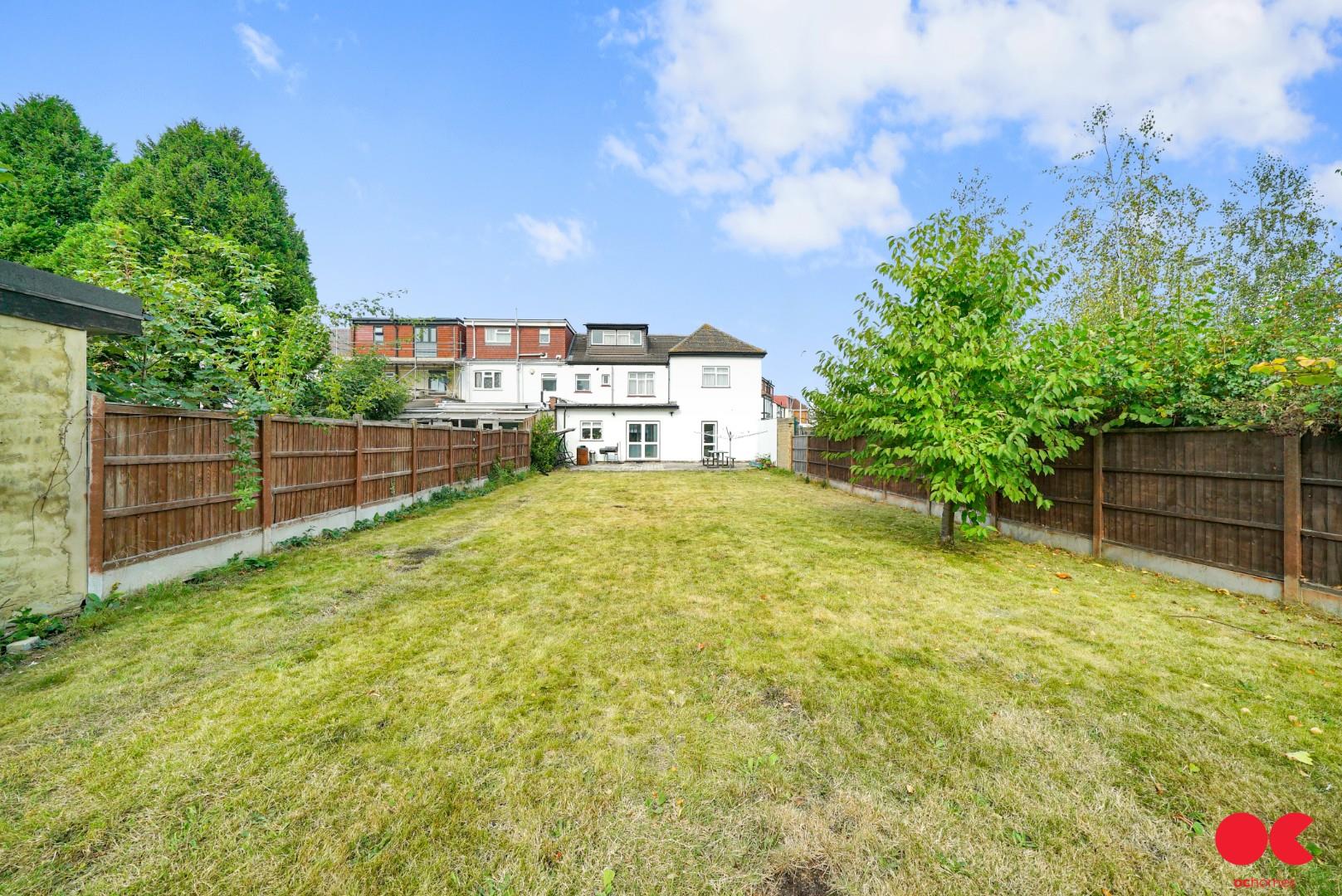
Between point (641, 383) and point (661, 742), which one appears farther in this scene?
point (641, 383)

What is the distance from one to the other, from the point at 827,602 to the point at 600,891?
3423 mm

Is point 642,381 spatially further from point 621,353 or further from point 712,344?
point 712,344

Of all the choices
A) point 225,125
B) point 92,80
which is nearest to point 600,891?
point 92,80

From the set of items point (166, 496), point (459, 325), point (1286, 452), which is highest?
point (459, 325)

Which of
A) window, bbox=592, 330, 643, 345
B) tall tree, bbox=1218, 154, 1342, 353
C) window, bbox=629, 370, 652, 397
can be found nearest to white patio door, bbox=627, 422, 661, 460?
window, bbox=629, 370, 652, 397

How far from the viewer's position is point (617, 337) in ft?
87.7

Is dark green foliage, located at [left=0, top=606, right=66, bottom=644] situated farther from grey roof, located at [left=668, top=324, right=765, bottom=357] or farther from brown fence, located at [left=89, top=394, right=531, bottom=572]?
grey roof, located at [left=668, top=324, right=765, bottom=357]

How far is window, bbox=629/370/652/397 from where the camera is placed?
83.5ft

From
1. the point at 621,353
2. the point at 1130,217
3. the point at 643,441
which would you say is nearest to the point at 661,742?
the point at 1130,217

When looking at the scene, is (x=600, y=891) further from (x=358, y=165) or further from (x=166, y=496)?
(x=358, y=165)

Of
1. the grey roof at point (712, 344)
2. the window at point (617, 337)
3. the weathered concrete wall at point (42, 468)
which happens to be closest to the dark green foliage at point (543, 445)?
the grey roof at point (712, 344)

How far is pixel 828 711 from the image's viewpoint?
8.86ft

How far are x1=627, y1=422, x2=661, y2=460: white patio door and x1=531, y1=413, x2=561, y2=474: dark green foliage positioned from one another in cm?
587

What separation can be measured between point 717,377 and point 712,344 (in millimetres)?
1812
